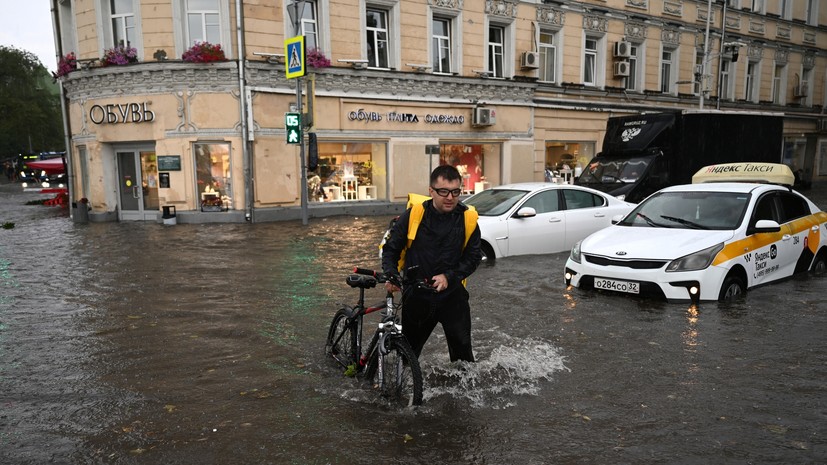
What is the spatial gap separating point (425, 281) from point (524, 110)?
Result: 20906 mm

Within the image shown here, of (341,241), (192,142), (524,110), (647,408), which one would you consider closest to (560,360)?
(647,408)

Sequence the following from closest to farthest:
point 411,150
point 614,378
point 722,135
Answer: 1. point 614,378
2. point 722,135
3. point 411,150

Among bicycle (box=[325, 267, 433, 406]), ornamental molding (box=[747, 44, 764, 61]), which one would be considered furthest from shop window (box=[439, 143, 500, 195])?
ornamental molding (box=[747, 44, 764, 61])

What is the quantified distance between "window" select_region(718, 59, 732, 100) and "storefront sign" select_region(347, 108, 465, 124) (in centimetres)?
1747

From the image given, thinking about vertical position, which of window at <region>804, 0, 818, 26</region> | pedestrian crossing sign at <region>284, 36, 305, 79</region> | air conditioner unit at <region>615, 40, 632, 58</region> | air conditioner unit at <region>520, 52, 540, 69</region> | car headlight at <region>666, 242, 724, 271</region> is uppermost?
window at <region>804, 0, 818, 26</region>

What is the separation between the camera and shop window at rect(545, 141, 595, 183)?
84.1ft

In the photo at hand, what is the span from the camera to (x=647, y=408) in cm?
458

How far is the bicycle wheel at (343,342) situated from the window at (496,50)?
62.7 ft

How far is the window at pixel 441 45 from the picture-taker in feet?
71.2

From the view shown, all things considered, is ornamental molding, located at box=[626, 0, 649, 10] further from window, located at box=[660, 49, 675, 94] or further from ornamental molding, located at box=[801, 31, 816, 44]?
ornamental molding, located at box=[801, 31, 816, 44]

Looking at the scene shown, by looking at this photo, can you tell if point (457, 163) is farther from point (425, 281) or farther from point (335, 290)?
point (425, 281)

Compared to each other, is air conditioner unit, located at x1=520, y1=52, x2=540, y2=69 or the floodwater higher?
air conditioner unit, located at x1=520, y1=52, x2=540, y2=69

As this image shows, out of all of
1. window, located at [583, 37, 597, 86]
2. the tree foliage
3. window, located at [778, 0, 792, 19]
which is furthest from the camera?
the tree foliage

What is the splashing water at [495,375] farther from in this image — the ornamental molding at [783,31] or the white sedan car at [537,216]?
the ornamental molding at [783,31]
